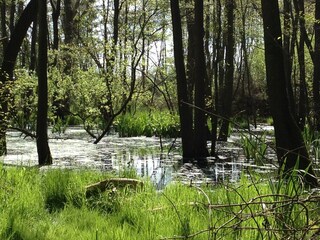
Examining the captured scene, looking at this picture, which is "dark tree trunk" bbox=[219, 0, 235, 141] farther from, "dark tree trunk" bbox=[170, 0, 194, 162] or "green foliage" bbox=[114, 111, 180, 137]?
"dark tree trunk" bbox=[170, 0, 194, 162]

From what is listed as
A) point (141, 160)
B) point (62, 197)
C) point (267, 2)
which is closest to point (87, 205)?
point (62, 197)

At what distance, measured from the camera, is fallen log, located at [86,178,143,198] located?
15.8ft

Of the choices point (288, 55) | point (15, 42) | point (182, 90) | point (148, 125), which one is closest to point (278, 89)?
point (182, 90)

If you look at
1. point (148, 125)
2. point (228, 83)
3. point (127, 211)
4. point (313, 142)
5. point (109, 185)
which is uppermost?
point (228, 83)

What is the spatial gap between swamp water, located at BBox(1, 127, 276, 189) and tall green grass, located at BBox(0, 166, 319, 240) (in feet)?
3.70

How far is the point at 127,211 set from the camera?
4.02 m

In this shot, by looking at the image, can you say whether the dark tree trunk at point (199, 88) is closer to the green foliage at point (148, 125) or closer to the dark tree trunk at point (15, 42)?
the dark tree trunk at point (15, 42)

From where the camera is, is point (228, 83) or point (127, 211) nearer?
point (127, 211)

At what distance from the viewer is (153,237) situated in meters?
3.18

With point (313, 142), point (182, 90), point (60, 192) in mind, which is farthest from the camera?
point (182, 90)

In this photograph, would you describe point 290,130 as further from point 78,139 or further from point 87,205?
point 78,139

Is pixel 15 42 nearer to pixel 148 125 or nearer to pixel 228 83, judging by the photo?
pixel 148 125

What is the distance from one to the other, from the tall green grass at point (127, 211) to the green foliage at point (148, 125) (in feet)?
27.7

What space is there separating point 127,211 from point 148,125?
413 inches
